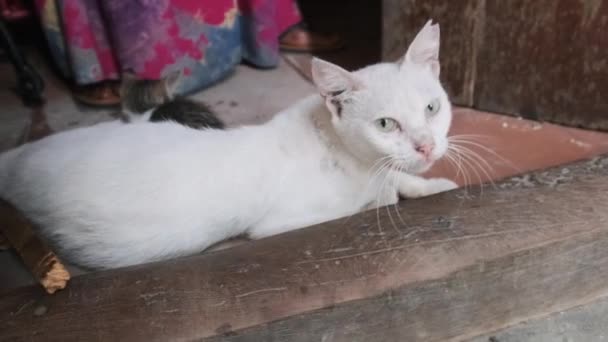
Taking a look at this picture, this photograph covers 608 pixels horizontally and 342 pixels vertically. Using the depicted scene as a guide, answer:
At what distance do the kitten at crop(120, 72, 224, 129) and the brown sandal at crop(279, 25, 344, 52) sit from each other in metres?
0.77

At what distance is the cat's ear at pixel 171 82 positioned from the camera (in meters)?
1.70

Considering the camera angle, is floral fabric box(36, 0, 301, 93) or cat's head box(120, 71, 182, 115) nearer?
cat's head box(120, 71, 182, 115)

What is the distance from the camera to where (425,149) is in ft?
3.84

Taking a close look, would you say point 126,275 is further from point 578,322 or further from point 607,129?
point 607,129

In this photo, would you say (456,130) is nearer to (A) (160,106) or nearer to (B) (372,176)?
(B) (372,176)

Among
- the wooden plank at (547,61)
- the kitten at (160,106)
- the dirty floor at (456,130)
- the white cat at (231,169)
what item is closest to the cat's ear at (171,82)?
the kitten at (160,106)

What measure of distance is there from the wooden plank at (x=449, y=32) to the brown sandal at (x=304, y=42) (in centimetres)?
49

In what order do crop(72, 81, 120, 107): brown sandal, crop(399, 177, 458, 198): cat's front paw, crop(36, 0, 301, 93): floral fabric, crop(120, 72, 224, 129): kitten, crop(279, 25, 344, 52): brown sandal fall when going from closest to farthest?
1. crop(399, 177, 458, 198): cat's front paw
2. crop(120, 72, 224, 129): kitten
3. crop(36, 0, 301, 93): floral fabric
4. crop(72, 81, 120, 107): brown sandal
5. crop(279, 25, 344, 52): brown sandal

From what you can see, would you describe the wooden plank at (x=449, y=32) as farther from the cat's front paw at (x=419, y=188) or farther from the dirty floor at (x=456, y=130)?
the cat's front paw at (x=419, y=188)

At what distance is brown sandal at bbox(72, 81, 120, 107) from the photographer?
202 centimetres

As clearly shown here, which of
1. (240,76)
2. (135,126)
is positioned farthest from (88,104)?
(135,126)

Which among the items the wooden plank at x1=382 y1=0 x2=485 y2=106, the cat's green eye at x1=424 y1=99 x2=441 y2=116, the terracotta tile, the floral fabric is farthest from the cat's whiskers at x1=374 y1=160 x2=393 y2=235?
the floral fabric

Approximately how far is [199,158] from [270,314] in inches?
14.8

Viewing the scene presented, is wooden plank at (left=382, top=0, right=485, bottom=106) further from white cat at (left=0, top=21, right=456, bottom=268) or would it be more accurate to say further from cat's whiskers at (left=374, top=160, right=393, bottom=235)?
cat's whiskers at (left=374, top=160, right=393, bottom=235)
